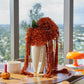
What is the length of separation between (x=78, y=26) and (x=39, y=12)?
0.96m

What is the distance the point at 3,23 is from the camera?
355cm

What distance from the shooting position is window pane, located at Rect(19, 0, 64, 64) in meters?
3.69

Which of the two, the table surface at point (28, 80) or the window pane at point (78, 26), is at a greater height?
the window pane at point (78, 26)

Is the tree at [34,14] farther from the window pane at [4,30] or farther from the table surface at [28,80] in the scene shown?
the table surface at [28,80]

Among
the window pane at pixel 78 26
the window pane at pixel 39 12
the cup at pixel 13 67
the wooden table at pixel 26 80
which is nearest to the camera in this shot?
the wooden table at pixel 26 80

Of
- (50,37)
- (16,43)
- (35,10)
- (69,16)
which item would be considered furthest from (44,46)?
(69,16)

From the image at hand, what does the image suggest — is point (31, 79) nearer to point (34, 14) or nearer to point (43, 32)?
point (43, 32)

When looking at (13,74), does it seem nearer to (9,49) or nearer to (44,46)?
(44,46)

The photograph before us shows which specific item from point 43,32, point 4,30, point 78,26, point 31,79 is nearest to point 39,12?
point 4,30

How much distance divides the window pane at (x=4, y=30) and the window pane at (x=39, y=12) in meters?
0.23

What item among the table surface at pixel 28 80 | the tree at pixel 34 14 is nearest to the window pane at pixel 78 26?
the tree at pixel 34 14

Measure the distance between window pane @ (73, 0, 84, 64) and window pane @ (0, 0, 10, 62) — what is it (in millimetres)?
1434

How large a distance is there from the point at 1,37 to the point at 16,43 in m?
0.31

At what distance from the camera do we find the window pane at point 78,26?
4.20 meters
